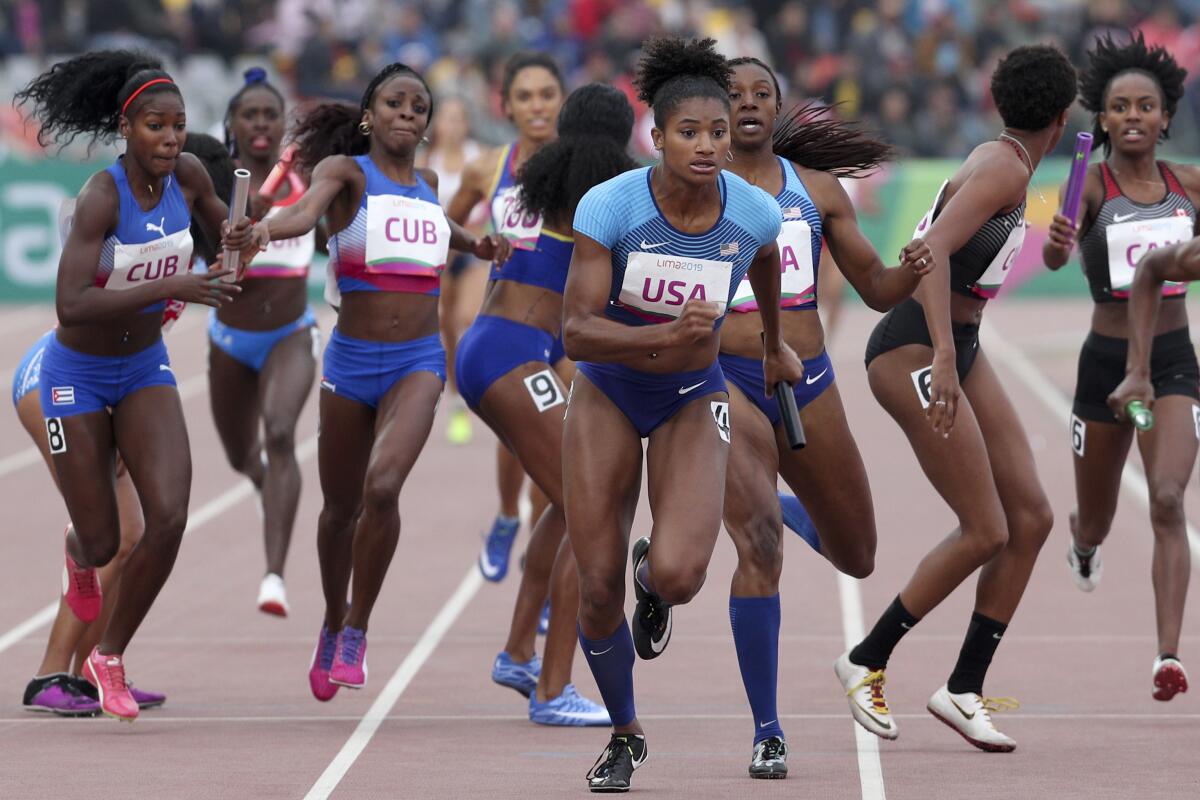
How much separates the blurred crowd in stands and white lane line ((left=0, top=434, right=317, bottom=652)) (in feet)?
31.5

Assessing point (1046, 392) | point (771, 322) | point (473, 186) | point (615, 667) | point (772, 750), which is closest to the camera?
point (615, 667)

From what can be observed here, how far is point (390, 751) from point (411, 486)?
281 inches

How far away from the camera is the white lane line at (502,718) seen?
7.84 metres

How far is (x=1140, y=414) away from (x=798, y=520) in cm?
132

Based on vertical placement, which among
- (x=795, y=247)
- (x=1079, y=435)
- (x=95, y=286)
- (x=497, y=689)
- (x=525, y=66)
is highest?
(x=525, y=66)

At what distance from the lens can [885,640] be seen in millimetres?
7398

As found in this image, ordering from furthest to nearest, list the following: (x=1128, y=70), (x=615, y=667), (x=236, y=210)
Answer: (x=1128, y=70), (x=236, y=210), (x=615, y=667)

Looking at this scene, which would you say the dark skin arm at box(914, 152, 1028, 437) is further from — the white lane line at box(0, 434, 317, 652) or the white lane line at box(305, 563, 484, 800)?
the white lane line at box(0, 434, 317, 652)

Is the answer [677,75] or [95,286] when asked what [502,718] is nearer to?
[95,286]

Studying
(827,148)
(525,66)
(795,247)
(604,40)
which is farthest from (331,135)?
(604,40)

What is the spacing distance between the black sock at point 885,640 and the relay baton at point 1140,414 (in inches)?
44.0

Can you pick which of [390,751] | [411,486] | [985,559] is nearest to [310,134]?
[390,751]

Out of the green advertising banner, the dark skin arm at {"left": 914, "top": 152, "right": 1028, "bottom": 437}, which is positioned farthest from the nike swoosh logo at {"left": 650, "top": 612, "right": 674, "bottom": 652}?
the green advertising banner

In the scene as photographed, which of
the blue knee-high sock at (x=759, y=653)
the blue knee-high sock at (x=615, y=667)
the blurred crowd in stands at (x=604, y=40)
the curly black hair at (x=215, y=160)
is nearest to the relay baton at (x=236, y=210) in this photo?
the curly black hair at (x=215, y=160)
